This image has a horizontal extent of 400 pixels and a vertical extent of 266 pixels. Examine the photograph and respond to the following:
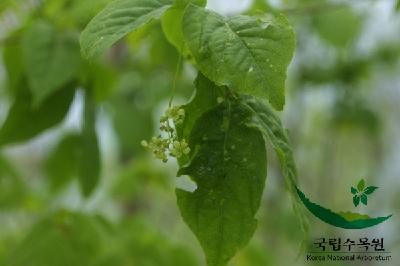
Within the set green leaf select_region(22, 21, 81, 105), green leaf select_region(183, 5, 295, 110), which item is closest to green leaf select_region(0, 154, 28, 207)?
green leaf select_region(22, 21, 81, 105)

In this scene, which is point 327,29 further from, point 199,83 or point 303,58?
point 199,83

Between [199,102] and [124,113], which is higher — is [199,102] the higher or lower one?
the higher one

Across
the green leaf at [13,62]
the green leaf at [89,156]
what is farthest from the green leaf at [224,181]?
the green leaf at [13,62]

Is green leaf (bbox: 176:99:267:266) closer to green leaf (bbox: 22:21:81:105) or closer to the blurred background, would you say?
the blurred background

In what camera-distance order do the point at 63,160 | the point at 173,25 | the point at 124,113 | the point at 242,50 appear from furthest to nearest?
the point at 124,113 → the point at 63,160 → the point at 173,25 → the point at 242,50

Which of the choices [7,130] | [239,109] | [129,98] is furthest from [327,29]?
[239,109]

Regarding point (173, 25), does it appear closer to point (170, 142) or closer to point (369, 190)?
point (170, 142)

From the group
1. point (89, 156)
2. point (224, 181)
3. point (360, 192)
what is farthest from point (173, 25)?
point (89, 156)
